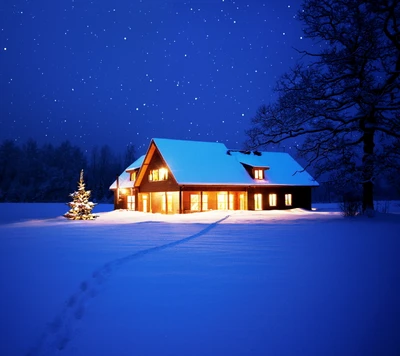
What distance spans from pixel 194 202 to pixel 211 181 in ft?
8.21

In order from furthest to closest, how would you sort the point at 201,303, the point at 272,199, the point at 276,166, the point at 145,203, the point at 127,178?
the point at 127,178 → the point at 276,166 → the point at 145,203 → the point at 272,199 → the point at 201,303

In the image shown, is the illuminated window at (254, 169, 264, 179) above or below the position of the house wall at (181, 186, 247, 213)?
above

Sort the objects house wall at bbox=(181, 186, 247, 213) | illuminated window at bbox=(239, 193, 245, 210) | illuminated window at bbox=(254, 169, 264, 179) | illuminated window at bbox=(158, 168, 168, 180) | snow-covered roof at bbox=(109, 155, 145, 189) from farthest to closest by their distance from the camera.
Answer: snow-covered roof at bbox=(109, 155, 145, 189), illuminated window at bbox=(254, 169, 264, 179), illuminated window at bbox=(239, 193, 245, 210), illuminated window at bbox=(158, 168, 168, 180), house wall at bbox=(181, 186, 247, 213)

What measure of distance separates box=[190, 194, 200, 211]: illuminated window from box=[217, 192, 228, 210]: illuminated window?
217cm

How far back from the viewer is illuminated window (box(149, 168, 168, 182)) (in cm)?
3074

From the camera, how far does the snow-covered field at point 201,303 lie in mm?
3705

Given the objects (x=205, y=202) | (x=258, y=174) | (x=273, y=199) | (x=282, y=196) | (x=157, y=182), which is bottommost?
(x=205, y=202)

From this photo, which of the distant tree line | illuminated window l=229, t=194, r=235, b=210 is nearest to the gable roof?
illuminated window l=229, t=194, r=235, b=210

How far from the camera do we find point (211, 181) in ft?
96.4

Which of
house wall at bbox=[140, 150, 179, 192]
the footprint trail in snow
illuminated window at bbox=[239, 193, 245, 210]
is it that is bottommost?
the footprint trail in snow

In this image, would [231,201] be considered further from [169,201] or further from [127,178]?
[127,178]

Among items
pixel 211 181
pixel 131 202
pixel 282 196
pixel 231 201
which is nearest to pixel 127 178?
pixel 131 202

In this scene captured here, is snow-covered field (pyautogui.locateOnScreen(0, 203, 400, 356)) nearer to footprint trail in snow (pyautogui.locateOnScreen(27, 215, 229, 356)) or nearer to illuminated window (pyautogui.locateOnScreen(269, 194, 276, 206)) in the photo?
footprint trail in snow (pyautogui.locateOnScreen(27, 215, 229, 356))

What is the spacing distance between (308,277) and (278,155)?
33594mm
